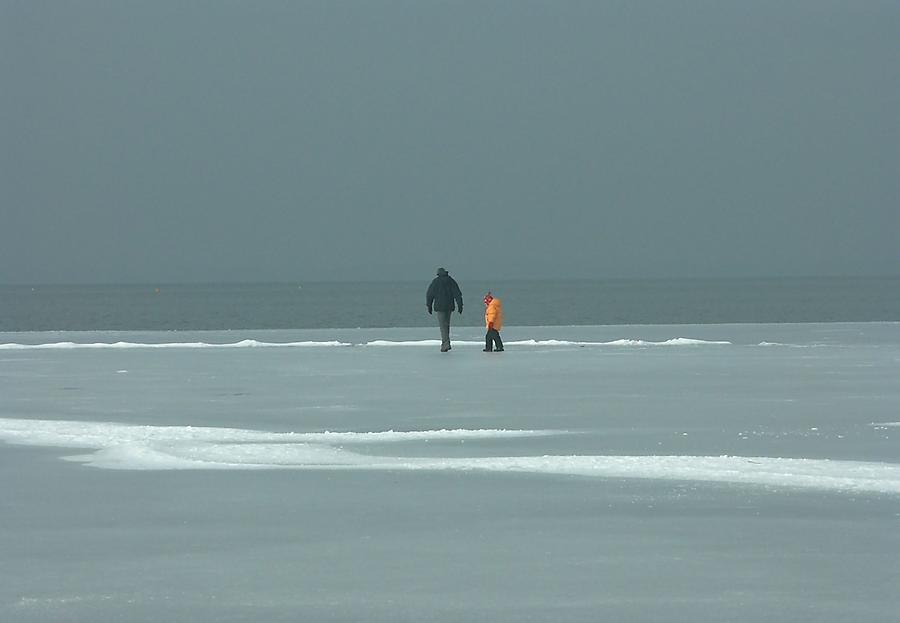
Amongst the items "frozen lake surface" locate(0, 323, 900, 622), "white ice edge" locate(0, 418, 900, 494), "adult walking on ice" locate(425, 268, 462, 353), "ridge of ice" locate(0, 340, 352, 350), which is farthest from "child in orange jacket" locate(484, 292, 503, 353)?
"white ice edge" locate(0, 418, 900, 494)

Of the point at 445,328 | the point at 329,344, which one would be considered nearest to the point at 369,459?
the point at 445,328

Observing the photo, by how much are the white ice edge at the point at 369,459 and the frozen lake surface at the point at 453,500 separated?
0.05m

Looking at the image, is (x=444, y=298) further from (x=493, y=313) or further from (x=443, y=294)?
(x=493, y=313)

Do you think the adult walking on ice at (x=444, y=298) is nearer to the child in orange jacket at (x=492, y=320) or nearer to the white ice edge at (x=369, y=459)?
the child in orange jacket at (x=492, y=320)

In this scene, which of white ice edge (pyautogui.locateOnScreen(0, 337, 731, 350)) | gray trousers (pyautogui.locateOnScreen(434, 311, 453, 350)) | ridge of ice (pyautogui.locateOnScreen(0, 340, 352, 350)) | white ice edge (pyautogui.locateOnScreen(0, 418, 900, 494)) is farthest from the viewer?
ridge of ice (pyautogui.locateOnScreen(0, 340, 352, 350))

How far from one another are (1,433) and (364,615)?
28.9 ft

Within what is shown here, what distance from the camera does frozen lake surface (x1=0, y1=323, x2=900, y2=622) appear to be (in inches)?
251

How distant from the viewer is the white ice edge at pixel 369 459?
10062 mm

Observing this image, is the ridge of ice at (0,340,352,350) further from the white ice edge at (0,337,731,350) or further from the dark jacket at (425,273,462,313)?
the dark jacket at (425,273,462,313)

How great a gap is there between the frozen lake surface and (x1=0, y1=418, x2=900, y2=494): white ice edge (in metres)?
0.05

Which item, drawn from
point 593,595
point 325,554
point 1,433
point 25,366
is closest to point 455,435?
point 1,433

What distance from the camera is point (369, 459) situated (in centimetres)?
1138

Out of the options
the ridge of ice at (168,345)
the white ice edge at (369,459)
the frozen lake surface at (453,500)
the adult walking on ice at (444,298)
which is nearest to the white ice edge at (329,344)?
the ridge of ice at (168,345)

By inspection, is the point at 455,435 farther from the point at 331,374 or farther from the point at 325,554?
the point at 331,374
